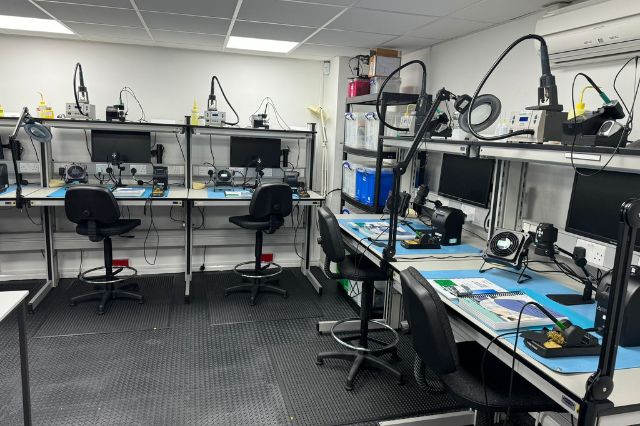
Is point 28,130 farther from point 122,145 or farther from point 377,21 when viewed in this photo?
point 377,21

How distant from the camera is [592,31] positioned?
208cm

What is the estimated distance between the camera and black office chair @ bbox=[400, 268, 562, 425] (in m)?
1.52

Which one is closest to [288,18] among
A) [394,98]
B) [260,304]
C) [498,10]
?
[394,98]

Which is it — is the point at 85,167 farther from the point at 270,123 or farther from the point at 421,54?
the point at 421,54

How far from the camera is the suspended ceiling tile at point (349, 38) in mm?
3393

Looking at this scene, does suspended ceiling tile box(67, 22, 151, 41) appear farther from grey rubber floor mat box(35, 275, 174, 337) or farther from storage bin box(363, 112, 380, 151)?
grey rubber floor mat box(35, 275, 174, 337)

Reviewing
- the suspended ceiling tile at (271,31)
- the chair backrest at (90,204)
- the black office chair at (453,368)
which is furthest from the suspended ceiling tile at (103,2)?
the black office chair at (453,368)

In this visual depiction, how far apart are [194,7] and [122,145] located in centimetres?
181

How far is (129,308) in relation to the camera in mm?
3605

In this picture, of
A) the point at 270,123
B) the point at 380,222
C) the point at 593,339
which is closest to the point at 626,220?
the point at 593,339

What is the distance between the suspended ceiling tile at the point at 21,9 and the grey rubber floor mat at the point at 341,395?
2.85m

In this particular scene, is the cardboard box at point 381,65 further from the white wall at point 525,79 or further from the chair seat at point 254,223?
the chair seat at point 254,223

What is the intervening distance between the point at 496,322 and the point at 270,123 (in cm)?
358

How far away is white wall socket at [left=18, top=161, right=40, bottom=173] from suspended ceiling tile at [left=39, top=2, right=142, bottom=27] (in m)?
1.46
